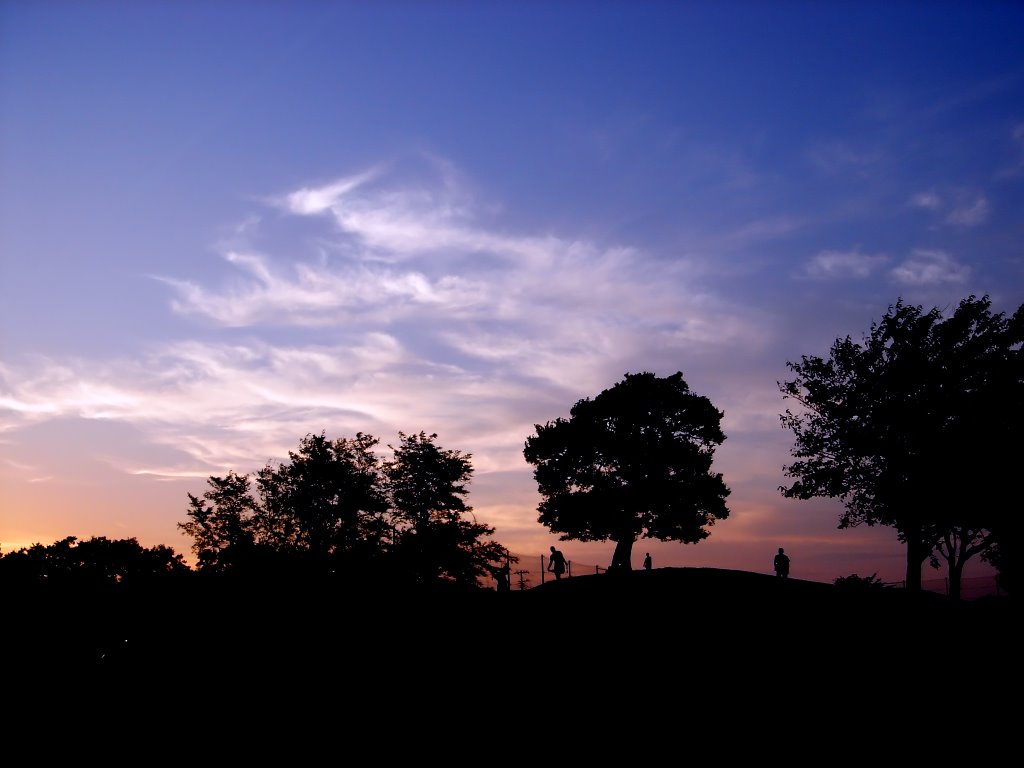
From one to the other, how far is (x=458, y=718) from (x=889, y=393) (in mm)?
34285

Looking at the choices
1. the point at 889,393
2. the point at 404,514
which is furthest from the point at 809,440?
the point at 404,514

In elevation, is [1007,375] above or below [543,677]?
above

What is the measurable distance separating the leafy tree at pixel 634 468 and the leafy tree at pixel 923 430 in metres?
10.8

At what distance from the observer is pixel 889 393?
1673 inches

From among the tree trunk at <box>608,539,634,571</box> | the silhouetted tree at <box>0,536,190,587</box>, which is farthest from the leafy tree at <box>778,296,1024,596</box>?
the silhouetted tree at <box>0,536,190,587</box>

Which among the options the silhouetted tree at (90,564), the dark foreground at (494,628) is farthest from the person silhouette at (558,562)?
the silhouetted tree at (90,564)

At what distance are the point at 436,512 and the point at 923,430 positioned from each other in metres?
38.6

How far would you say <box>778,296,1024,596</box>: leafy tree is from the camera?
39.9 metres

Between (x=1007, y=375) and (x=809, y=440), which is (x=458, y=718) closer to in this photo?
(x=809, y=440)

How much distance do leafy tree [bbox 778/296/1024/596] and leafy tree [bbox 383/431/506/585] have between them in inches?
1077

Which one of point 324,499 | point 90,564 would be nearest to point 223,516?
point 324,499

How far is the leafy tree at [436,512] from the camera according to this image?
61.1 metres

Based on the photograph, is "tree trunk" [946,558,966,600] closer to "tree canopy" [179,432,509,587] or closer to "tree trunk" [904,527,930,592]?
"tree trunk" [904,527,930,592]

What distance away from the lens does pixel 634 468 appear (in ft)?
181
